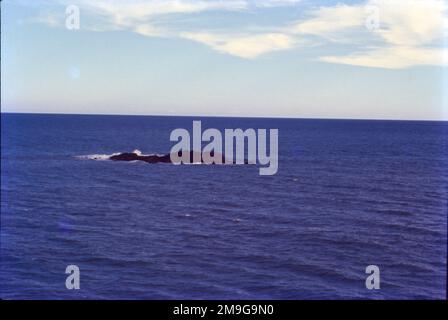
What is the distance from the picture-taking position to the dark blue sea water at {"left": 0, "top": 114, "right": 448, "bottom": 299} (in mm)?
26953

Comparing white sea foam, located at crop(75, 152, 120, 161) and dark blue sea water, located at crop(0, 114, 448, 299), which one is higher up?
white sea foam, located at crop(75, 152, 120, 161)

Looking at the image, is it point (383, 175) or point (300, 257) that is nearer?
point (300, 257)

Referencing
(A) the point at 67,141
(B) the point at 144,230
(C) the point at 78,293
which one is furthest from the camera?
(A) the point at 67,141

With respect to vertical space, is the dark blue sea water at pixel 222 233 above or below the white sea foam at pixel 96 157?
below

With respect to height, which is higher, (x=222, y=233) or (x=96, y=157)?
(x=96, y=157)

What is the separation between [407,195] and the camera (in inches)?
2154

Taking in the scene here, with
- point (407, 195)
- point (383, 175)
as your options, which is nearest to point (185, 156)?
point (383, 175)

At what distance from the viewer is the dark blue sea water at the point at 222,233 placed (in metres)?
27.0

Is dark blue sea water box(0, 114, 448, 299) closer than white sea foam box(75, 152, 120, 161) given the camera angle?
Yes

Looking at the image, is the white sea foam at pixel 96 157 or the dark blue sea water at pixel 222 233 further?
the white sea foam at pixel 96 157

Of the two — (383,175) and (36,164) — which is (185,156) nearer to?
(36,164)

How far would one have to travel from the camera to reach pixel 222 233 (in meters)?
37.1

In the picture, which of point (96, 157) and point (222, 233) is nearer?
point (222, 233)
